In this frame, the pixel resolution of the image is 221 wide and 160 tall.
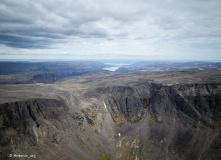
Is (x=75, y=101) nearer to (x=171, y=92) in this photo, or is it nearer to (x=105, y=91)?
(x=105, y=91)

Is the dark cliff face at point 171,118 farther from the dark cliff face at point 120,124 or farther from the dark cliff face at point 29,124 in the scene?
the dark cliff face at point 29,124

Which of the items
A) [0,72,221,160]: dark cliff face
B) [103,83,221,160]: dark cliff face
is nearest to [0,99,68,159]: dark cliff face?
[0,72,221,160]: dark cliff face

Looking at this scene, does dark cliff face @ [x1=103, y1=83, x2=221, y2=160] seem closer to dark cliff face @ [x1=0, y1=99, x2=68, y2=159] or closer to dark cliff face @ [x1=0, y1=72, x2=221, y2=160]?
dark cliff face @ [x1=0, y1=72, x2=221, y2=160]

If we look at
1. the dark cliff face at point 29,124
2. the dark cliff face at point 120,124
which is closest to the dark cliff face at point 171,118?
the dark cliff face at point 120,124

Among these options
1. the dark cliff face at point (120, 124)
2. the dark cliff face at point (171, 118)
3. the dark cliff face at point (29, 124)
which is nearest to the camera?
the dark cliff face at point (29, 124)

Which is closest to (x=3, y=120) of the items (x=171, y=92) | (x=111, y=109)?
(x=111, y=109)

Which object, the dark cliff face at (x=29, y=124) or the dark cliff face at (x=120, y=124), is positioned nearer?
the dark cliff face at (x=29, y=124)

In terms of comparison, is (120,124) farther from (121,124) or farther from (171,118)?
(171,118)

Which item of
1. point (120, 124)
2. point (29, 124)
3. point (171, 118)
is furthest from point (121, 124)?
point (29, 124)

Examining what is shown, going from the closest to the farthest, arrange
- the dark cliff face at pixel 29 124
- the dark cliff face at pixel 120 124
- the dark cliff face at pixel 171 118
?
1. the dark cliff face at pixel 29 124
2. the dark cliff face at pixel 120 124
3. the dark cliff face at pixel 171 118
